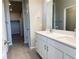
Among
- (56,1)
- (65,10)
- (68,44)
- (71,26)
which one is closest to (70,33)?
(71,26)

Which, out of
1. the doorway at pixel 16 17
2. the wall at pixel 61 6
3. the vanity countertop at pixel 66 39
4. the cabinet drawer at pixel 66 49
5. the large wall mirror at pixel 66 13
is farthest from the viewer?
the doorway at pixel 16 17

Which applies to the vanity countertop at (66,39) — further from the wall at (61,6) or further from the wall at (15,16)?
the wall at (15,16)

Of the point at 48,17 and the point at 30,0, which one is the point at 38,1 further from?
the point at 48,17

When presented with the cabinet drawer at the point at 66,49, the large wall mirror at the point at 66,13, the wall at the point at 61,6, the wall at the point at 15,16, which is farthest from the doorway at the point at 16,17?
the cabinet drawer at the point at 66,49

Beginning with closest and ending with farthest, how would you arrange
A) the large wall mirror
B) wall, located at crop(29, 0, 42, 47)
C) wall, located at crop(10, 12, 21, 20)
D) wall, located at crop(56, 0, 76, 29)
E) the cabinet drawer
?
1. the cabinet drawer
2. the large wall mirror
3. wall, located at crop(56, 0, 76, 29)
4. wall, located at crop(29, 0, 42, 47)
5. wall, located at crop(10, 12, 21, 20)

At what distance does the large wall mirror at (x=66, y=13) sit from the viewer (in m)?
2.96

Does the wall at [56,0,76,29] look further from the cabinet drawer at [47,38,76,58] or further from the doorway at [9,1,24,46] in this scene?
the doorway at [9,1,24,46]

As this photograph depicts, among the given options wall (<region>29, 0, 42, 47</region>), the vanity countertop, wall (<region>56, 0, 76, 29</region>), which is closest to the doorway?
wall (<region>29, 0, 42, 47</region>)

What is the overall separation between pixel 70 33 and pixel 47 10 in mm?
2132

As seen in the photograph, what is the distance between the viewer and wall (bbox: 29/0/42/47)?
5.55 m

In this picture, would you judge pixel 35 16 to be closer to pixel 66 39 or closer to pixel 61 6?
pixel 61 6

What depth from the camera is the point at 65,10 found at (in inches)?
135

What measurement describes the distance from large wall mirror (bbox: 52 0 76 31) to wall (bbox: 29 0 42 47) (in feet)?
4.60

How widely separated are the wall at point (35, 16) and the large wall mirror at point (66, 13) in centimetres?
140
